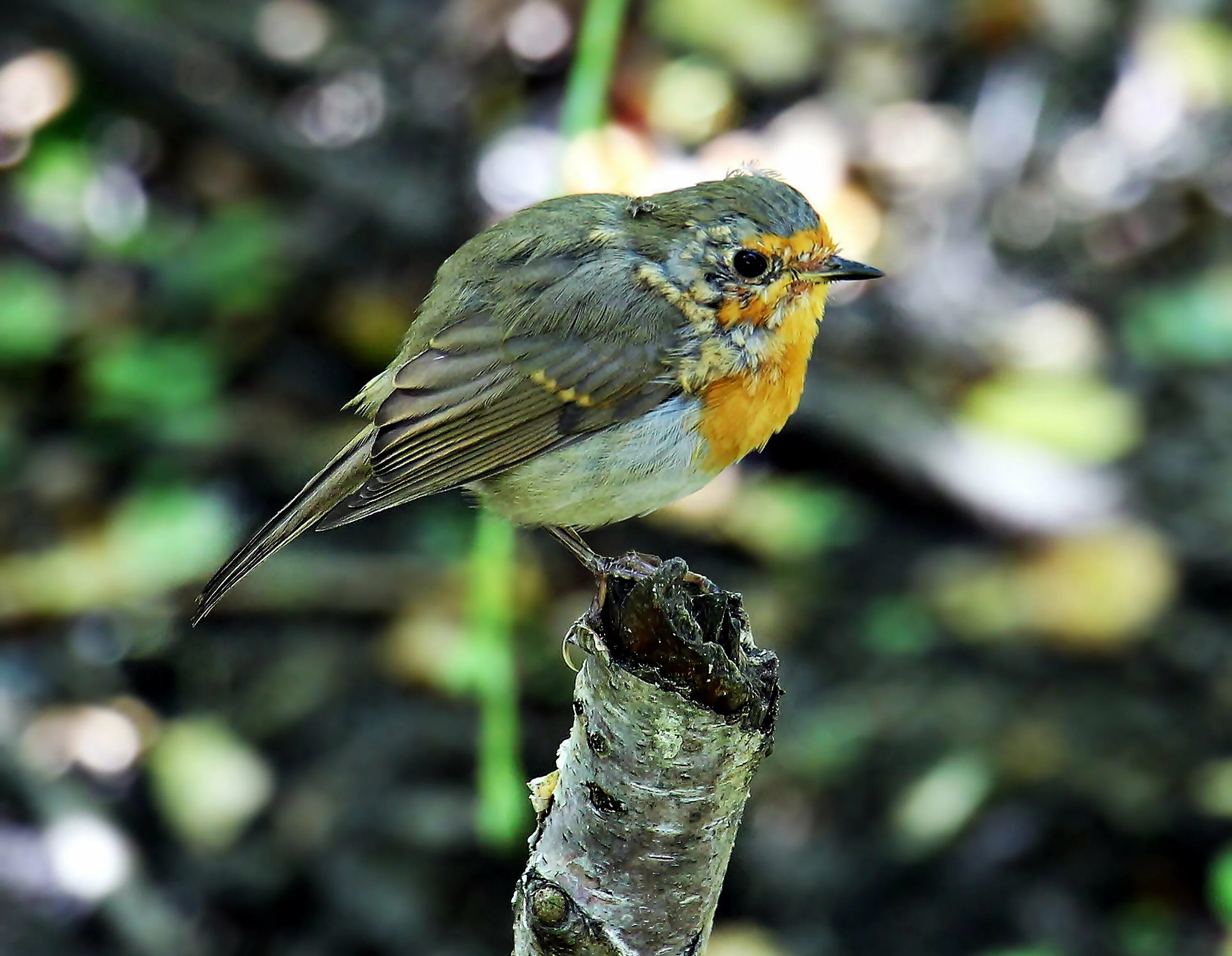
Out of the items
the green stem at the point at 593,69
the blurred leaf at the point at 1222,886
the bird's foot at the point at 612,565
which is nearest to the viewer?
the bird's foot at the point at 612,565

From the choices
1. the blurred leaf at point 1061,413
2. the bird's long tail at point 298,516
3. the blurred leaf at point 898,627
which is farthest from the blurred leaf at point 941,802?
the bird's long tail at point 298,516

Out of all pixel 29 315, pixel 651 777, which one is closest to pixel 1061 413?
pixel 651 777

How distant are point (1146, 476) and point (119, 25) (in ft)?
11.2

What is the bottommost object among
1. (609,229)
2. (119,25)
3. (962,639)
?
(962,639)

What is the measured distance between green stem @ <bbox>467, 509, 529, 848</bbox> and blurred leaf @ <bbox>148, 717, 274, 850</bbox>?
541 millimetres

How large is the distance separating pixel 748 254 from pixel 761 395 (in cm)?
25

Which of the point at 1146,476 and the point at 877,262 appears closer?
the point at 1146,476

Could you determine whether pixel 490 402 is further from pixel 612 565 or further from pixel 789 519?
pixel 789 519

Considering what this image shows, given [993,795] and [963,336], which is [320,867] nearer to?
[993,795]

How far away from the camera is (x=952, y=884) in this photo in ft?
11.6

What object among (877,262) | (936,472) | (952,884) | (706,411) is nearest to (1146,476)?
(936,472)

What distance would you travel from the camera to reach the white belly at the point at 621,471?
257 cm

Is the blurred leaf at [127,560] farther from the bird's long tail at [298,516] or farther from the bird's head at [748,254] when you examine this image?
the bird's head at [748,254]

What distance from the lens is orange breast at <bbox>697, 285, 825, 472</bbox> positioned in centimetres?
262
